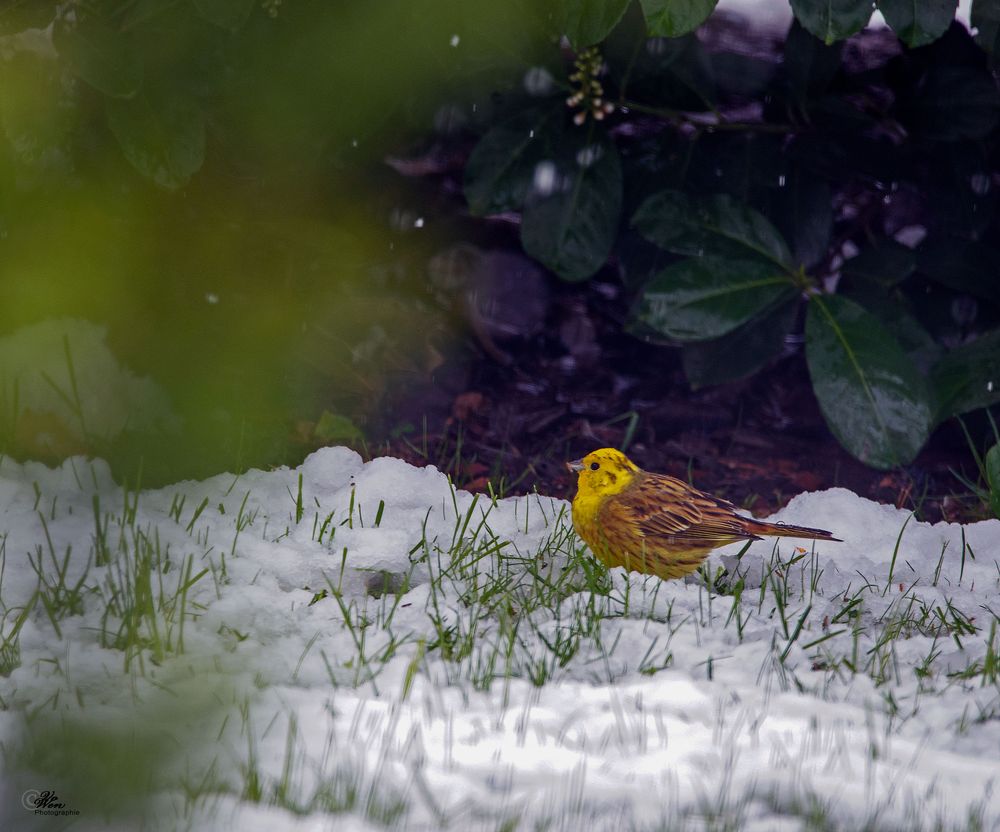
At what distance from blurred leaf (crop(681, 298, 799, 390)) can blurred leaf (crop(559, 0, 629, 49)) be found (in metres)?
1.12

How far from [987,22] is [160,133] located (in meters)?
2.14

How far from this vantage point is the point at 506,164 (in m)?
3.31

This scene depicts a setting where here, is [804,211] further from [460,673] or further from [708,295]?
[460,673]

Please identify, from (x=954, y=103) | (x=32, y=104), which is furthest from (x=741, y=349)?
(x=32, y=104)

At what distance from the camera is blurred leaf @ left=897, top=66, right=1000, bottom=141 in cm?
330

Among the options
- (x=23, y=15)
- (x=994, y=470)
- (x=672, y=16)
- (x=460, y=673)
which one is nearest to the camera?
(x=460, y=673)

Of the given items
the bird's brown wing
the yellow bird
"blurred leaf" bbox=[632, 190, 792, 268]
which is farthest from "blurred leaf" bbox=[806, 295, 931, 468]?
the bird's brown wing

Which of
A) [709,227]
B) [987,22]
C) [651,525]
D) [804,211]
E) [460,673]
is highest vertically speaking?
[987,22]

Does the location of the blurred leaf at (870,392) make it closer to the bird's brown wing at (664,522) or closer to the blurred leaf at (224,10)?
the bird's brown wing at (664,522)

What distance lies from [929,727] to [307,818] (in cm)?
101

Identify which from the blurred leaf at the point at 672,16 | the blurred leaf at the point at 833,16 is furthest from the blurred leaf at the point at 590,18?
the blurred leaf at the point at 833,16

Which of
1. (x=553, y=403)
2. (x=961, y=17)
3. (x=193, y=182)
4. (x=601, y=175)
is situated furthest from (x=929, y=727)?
(x=193, y=182)

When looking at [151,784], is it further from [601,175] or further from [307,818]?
[601,175]

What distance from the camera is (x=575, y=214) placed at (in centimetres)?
327
